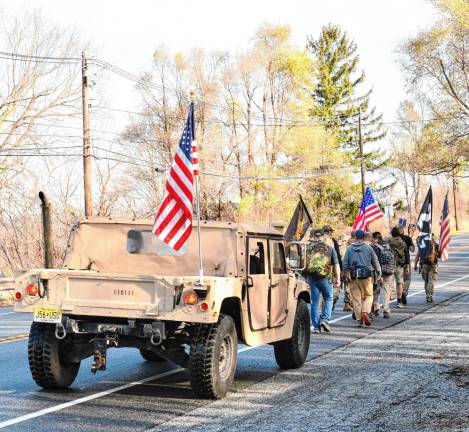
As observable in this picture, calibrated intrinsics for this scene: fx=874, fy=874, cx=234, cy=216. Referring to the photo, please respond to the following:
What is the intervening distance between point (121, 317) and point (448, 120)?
3570 cm

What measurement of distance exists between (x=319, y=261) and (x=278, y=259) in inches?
189

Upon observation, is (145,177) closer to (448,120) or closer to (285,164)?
(285,164)

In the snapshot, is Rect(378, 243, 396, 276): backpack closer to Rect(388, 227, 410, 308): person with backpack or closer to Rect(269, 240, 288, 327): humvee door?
Rect(388, 227, 410, 308): person with backpack

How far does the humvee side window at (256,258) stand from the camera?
10.1 m

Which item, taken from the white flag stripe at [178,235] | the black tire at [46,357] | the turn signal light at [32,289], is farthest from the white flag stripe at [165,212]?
the black tire at [46,357]

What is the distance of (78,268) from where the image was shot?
33.5 ft

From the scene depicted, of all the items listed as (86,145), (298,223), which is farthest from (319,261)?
(86,145)

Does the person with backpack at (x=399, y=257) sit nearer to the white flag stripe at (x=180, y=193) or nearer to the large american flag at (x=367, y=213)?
the large american flag at (x=367, y=213)

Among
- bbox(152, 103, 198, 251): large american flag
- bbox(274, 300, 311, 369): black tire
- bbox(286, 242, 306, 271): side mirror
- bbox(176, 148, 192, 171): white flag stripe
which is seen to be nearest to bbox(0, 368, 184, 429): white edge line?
bbox(274, 300, 311, 369): black tire

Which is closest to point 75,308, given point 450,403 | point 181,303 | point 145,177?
point 181,303

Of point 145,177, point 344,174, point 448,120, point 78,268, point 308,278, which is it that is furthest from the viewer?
point 344,174

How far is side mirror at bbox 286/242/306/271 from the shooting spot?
1113 centimetres

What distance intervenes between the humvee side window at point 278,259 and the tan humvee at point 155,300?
6cm

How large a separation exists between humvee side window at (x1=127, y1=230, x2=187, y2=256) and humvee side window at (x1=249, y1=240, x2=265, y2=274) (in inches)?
36.6
